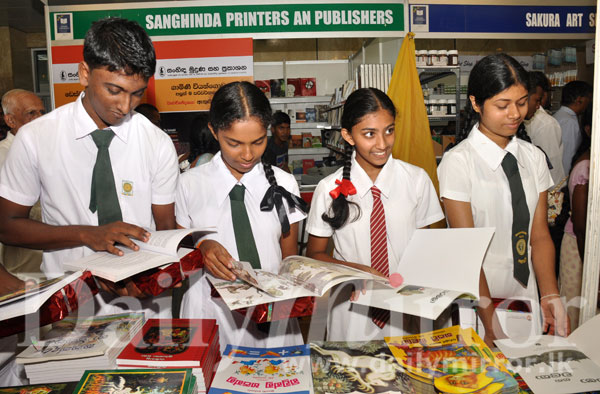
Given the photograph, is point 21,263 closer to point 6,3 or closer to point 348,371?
point 348,371

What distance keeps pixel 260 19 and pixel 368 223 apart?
3.51m

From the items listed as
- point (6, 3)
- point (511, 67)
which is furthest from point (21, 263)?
point (6, 3)

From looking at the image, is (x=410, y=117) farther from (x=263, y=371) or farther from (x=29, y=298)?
(x=29, y=298)

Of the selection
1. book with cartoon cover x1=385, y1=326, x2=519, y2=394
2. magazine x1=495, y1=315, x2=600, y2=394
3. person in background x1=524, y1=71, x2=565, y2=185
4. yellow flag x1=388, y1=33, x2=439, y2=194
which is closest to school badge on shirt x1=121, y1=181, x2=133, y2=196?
book with cartoon cover x1=385, y1=326, x2=519, y2=394

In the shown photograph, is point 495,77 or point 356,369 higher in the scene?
point 495,77

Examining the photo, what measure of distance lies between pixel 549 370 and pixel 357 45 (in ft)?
27.2

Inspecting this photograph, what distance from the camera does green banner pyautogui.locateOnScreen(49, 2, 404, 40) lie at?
15.2 ft

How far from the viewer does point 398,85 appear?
4.19m

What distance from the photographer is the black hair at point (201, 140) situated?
3.62m

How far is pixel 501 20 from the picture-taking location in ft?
15.8

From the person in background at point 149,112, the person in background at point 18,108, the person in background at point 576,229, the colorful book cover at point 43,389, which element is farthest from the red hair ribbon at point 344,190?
the person in background at point 149,112

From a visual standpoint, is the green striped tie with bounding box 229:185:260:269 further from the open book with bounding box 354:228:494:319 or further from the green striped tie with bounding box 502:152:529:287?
the green striped tie with bounding box 502:152:529:287

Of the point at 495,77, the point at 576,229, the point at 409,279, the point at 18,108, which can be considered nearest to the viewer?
the point at 409,279

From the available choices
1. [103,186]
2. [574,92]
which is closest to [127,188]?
[103,186]
